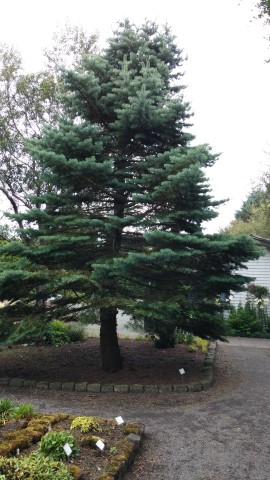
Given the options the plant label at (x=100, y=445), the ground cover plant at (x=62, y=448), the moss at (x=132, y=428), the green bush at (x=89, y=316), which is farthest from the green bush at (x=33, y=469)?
the green bush at (x=89, y=316)

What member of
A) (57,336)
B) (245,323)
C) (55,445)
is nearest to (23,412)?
(55,445)

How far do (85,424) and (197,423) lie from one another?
1680mm

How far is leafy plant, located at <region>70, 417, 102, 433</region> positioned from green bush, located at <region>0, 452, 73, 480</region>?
36.6 inches

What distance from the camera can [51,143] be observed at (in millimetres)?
7500

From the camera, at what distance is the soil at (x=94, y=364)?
7.74 m

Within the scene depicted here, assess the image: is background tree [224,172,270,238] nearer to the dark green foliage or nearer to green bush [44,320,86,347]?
the dark green foliage

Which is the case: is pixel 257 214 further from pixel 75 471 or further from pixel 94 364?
pixel 75 471

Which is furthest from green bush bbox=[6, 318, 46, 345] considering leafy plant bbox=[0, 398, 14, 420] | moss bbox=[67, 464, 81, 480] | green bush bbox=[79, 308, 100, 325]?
moss bbox=[67, 464, 81, 480]

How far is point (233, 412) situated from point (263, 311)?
1012cm

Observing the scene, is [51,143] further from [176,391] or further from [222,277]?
[176,391]

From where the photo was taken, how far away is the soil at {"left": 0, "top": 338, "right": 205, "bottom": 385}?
25.4ft

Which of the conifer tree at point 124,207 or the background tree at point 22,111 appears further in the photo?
the background tree at point 22,111

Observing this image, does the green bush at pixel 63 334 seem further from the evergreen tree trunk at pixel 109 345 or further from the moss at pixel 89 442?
the moss at pixel 89 442

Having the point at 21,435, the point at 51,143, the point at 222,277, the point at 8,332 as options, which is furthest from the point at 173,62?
the point at 21,435
